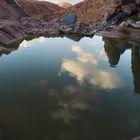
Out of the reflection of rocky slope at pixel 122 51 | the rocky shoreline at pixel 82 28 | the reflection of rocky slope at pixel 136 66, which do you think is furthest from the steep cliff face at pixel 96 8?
the reflection of rocky slope at pixel 136 66

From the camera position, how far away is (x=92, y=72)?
29.0 m

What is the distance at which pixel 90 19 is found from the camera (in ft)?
232

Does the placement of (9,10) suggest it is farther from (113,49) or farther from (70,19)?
(113,49)

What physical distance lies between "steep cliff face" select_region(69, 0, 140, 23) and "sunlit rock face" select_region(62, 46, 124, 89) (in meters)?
28.6

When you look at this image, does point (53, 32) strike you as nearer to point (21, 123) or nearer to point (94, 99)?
point (94, 99)

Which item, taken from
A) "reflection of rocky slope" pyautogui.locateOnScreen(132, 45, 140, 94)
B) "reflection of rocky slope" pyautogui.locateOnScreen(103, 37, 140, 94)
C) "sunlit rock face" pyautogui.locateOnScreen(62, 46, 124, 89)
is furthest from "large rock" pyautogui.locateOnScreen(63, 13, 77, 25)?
"sunlit rock face" pyautogui.locateOnScreen(62, 46, 124, 89)

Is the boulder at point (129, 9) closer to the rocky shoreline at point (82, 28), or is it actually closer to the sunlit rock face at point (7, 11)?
the rocky shoreline at point (82, 28)

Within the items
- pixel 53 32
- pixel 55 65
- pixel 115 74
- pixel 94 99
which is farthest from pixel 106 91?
pixel 53 32

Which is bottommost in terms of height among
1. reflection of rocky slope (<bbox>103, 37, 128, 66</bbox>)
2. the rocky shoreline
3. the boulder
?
reflection of rocky slope (<bbox>103, 37, 128, 66</bbox>)

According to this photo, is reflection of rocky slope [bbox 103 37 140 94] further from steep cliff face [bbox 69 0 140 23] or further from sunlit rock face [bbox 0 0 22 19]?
sunlit rock face [bbox 0 0 22 19]

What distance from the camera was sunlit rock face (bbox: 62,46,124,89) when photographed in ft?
83.0

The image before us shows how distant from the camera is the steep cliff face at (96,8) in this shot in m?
61.8

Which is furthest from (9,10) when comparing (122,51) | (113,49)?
(122,51)

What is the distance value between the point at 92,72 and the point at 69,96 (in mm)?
7690
